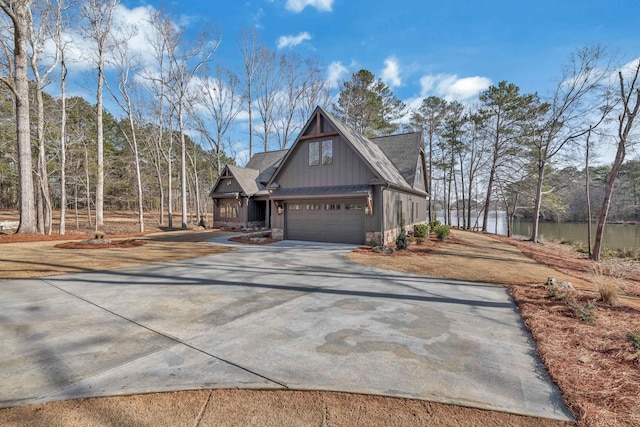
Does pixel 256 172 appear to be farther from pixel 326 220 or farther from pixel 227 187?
pixel 326 220

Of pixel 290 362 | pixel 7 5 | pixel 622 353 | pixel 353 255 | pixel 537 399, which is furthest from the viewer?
pixel 7 5

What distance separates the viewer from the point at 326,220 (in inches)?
568

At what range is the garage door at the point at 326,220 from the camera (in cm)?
1362

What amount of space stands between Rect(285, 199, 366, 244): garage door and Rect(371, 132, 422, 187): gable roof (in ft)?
17.5

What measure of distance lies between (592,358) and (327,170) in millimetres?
11980

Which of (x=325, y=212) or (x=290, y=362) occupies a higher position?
(x=325, y=212)

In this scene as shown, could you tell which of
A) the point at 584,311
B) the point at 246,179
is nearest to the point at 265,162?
the point at 246,179

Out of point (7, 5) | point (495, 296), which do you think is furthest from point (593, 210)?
point (7, 5)

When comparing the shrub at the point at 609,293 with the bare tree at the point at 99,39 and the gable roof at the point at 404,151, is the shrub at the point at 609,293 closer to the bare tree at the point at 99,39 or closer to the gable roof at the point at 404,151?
the gable roof at the point at 404,151

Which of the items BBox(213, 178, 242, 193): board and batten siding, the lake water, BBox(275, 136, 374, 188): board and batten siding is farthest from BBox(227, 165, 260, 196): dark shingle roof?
the lake water

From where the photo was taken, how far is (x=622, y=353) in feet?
10.7

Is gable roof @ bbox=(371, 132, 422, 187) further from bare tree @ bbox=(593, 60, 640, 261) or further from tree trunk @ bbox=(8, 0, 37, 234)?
tree trunk @ bbox=(8, 0, 37, 234)

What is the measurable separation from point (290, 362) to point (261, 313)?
163 centimetres

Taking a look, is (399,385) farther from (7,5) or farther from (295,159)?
(7,5)
